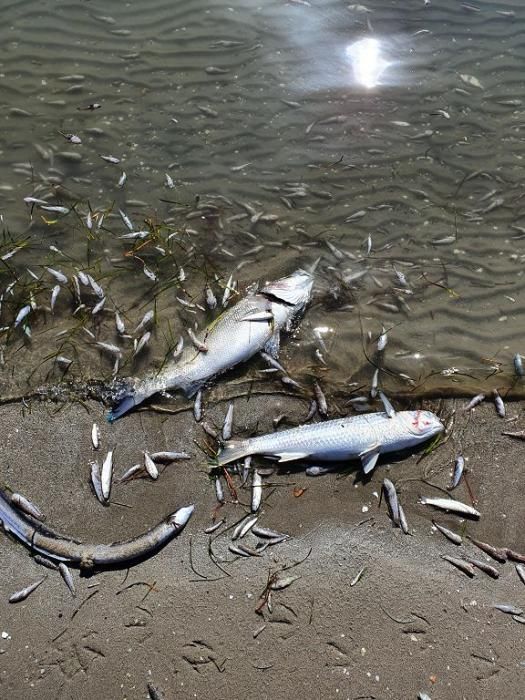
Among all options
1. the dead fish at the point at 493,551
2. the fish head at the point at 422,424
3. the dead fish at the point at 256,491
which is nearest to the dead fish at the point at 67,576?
the dead fish at the point at 256,491

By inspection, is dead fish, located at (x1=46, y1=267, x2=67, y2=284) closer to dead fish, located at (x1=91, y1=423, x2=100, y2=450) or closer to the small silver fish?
dead fish, located at (x1=91, y1=423, x2=100, y2=450)

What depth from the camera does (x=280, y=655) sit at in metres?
5.27

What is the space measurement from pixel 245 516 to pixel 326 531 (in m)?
0.91

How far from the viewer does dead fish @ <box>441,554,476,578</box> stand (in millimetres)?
5570

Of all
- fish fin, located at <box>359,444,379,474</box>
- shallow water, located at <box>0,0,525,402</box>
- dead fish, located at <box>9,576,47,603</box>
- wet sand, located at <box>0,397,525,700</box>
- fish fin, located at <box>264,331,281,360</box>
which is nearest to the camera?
wet sand, located at <box>0,397,525,700</box>

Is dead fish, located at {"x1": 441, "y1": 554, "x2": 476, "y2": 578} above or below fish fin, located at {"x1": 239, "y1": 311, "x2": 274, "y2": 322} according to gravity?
below

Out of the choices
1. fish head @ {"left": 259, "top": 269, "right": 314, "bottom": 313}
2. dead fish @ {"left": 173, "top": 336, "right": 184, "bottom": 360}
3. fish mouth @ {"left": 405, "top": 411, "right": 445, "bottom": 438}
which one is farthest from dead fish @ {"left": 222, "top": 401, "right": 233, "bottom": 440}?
fish mouth @ {"left": 405, "top": 411, "right": 445, "bottom": 438}

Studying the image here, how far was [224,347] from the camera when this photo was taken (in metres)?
5.98

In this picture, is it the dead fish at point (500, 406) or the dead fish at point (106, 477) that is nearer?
the dead fish at point (106, 477)

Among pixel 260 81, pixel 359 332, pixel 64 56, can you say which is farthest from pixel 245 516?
pixel 64 56

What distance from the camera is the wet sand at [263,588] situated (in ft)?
17.1

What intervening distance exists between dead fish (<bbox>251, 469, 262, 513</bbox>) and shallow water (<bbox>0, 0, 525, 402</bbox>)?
49.8 inches

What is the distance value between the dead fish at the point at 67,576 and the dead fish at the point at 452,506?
3.89 meters

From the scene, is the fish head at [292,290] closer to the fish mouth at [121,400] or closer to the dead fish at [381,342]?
the dead fish at [381,342]
